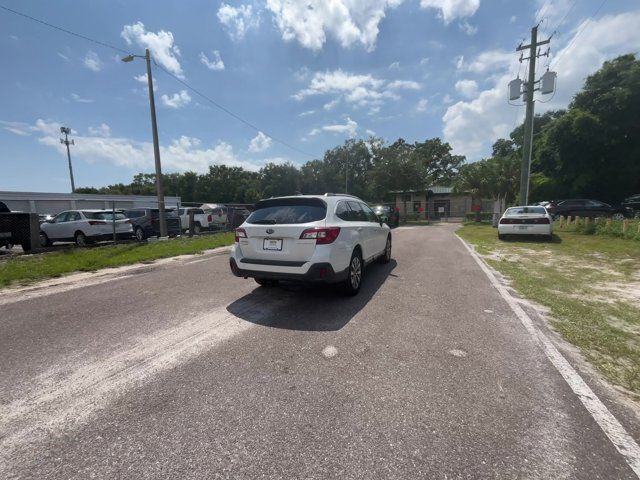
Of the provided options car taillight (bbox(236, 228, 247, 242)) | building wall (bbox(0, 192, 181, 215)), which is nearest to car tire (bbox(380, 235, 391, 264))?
car taillight (bbox(236, 228, 247, 242))

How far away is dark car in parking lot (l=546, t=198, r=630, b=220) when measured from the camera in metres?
20.5

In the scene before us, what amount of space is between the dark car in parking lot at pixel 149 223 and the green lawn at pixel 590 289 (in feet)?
47.6

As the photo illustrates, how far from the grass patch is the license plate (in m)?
5.70

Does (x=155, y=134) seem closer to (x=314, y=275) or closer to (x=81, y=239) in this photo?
(x=81, y=239)

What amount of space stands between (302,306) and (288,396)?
2.33 m

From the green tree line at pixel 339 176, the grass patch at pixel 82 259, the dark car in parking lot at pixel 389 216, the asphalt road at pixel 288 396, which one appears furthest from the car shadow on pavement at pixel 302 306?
the green tree line at pixel 339 176

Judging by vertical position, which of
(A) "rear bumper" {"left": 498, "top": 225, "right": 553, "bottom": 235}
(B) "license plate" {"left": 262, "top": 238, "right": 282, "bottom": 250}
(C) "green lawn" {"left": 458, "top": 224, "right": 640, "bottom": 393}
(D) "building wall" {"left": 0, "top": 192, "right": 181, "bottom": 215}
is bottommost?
(C) "green lawn" {"left": 458, "top": 224, "right": 640, "bottom": 393}

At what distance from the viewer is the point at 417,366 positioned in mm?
3094

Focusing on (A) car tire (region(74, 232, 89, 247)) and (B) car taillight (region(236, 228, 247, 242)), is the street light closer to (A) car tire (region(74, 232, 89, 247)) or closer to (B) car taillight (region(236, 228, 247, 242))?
(A) car tire (region(74, 232, 89, 247))

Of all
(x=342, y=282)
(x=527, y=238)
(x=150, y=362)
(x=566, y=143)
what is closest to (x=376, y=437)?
(x=150, y=362)

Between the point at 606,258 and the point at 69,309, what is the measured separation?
12406mm

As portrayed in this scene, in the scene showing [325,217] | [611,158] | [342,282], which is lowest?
[342,282]

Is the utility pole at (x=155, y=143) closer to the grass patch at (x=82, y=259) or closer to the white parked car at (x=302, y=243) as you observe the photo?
the grass patch at (x=82, y=259)

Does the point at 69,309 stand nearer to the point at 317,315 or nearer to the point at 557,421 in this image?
the point at 317,315
